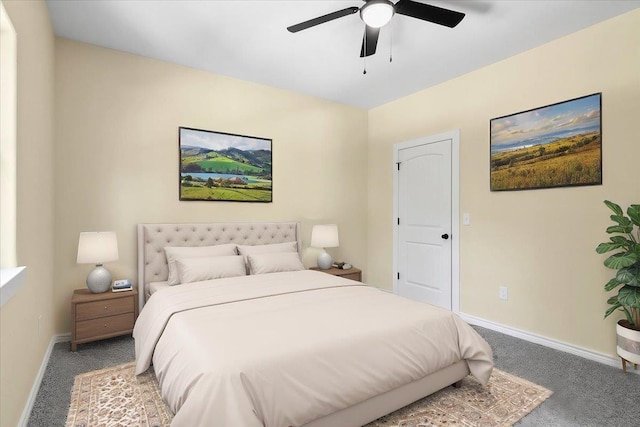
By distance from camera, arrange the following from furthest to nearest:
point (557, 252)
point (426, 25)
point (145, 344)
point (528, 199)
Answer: point (528, 199), point (557, 252), point (426, 25), point (145, 344)

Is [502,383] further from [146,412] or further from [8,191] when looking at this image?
[8,191]

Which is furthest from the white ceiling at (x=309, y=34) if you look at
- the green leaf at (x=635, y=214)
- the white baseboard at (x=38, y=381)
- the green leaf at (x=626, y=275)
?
the white baseboard at (x=38, y=381)

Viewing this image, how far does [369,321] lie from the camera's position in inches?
78.8

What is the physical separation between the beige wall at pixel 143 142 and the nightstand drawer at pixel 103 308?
16.7 inches

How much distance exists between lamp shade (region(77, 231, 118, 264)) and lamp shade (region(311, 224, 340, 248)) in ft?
7.10

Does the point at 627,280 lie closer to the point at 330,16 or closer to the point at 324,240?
the point at 330,16

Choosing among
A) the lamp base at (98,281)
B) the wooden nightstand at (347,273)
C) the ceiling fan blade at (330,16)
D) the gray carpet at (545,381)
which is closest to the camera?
the gray carpet at (545,381)

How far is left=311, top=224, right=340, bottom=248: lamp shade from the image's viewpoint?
4219 mm

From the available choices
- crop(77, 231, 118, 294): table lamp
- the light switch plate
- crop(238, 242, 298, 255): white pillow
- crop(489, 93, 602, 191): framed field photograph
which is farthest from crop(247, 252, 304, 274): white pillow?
crop(489, 93, 602, 191): framed field photograph

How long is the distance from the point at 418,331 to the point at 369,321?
30cm

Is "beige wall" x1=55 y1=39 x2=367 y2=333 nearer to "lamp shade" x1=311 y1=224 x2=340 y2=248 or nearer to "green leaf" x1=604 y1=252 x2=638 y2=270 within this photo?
"lamp shade" x1=311 y1=224 x2=340 y2=248

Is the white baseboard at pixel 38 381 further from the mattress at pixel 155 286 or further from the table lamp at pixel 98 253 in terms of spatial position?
the mattress at pixel 155 286

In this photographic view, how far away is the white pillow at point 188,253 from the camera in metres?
3.20

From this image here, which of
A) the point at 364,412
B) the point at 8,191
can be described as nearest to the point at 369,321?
the point at 364,412
